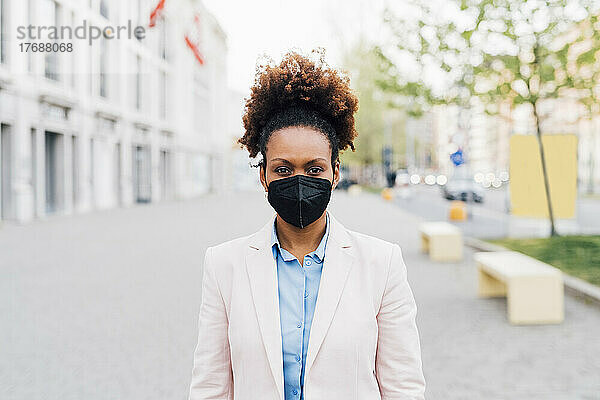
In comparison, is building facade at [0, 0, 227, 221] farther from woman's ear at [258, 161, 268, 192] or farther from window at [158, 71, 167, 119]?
woman's ear at [258, 161, 268, 192]

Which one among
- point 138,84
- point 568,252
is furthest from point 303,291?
point 138,84

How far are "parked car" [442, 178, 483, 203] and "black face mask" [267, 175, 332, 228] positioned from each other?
32693mm

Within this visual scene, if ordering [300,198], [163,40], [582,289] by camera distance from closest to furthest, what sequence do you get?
[300,198]
[582,289]
[163,40]

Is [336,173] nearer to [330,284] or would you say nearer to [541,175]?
[330,284]

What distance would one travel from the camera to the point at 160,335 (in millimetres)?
6602

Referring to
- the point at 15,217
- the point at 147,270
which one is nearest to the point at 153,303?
the point at 147,270

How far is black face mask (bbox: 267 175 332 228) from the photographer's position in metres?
2.03

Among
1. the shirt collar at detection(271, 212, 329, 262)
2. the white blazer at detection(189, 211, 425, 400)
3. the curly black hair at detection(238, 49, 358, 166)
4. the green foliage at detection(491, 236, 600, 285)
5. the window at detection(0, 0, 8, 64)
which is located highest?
the window at detection(0, 0, 8, 64)

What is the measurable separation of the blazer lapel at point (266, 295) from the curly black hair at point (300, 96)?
0.33 metres

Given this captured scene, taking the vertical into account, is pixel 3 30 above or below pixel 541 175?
above

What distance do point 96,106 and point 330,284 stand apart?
27.9 meters

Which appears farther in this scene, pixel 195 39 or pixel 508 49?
pixel 195 39

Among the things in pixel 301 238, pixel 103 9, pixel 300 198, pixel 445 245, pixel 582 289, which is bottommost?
pixel 582 289

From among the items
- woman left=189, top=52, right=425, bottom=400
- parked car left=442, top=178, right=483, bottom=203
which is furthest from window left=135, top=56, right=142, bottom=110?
woman left=189, top=52, right=425, bottom=400
